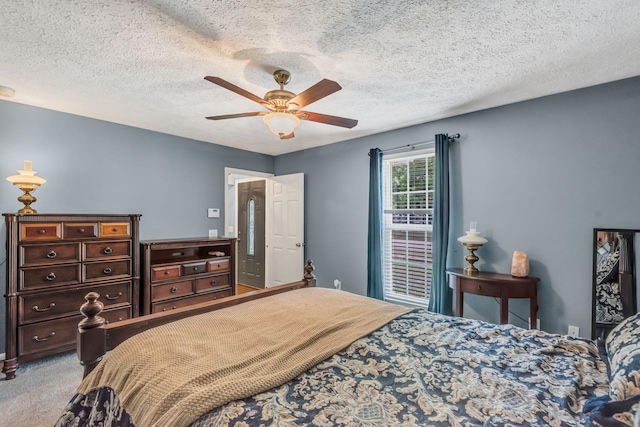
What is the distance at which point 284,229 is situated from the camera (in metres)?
5.02

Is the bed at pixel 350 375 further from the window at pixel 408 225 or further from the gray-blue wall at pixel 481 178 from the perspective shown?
the window at pixel 408 225

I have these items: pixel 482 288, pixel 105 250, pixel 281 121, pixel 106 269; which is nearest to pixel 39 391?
pixel 106 269

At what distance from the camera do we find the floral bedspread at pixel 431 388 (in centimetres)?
97

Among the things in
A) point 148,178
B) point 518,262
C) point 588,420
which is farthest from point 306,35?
point 148,178

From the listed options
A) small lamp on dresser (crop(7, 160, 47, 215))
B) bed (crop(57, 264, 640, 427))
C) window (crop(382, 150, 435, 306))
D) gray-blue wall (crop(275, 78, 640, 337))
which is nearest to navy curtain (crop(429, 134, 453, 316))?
gray-blue wall (crop(275, 78, 640, 337))

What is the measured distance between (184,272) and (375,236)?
2.37 m

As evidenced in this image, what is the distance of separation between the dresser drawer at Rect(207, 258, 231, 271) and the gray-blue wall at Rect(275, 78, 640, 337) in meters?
2.79

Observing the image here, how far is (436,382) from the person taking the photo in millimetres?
1194

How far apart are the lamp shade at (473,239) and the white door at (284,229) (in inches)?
96.3

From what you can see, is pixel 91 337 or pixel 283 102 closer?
pixel 91 337

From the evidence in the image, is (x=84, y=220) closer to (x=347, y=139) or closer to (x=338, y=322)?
(x=338, y=322)

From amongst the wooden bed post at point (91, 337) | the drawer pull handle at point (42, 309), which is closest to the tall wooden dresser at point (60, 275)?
the drawer pull handle at point (42, 309)

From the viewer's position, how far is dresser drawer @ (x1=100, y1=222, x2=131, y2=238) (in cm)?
304

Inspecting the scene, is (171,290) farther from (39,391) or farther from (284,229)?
(284,229)
